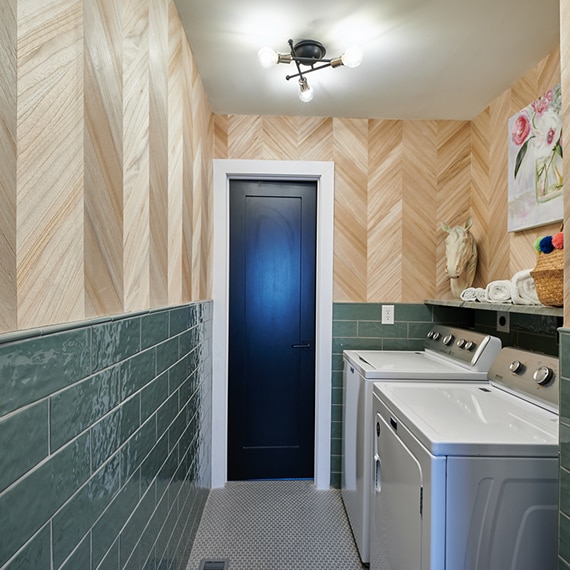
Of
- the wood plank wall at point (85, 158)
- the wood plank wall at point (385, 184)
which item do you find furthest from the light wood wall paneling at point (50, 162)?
the wood plank wall at point (385, 184)

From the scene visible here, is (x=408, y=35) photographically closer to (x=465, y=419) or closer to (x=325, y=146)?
(x=325, y=146)

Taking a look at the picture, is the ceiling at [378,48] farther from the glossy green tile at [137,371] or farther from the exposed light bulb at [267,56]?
the glossy green tile at [137,371]

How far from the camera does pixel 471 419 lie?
4.00 feet

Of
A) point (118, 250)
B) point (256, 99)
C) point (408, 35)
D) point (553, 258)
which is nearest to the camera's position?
point (118, 250)

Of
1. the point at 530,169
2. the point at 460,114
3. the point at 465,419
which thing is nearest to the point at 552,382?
the point at 465,419

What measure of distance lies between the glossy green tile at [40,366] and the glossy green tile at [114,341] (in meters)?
0.05

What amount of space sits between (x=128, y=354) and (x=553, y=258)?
1.33 meters

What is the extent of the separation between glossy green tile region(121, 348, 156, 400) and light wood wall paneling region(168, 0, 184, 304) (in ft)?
1.09

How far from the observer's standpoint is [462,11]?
1473 millimetres

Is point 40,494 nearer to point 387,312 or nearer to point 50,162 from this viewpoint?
point 50,162

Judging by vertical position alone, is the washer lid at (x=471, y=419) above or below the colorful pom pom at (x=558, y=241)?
below

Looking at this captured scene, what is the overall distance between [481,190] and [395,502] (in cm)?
194

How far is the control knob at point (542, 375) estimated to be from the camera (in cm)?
134

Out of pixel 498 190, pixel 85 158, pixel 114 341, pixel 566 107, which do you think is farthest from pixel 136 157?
pixel 498 190
